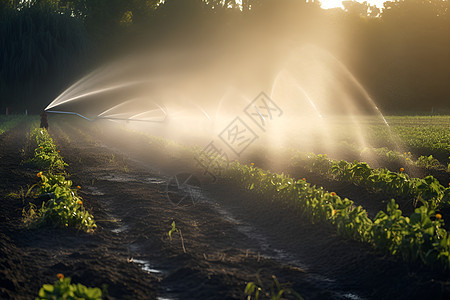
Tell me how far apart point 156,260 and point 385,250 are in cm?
255

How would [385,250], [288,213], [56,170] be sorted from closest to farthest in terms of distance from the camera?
1. [385,250]
2. [288,213]
3. [56,170]

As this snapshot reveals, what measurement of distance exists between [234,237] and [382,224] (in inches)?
76.8

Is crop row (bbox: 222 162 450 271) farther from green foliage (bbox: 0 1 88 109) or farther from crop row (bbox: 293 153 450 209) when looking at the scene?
green foliage (bbox: 0 1 88 109)

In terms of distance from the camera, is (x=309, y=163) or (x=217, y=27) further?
(x=217, y=27)

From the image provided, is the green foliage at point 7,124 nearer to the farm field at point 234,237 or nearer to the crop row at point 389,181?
the farm field at point 234,237

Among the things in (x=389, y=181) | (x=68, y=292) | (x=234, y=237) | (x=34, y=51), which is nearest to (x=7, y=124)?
(x=34, y=51)

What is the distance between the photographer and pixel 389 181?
7562mm

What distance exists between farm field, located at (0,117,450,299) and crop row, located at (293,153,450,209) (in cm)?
2

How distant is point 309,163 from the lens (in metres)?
10.3

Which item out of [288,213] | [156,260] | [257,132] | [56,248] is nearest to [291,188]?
[288,213]

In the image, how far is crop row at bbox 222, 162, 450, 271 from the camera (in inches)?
176

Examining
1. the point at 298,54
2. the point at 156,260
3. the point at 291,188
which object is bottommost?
the point at 156,260

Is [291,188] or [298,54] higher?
[298,54]

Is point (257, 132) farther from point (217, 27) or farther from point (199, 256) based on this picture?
point (217, 27)
